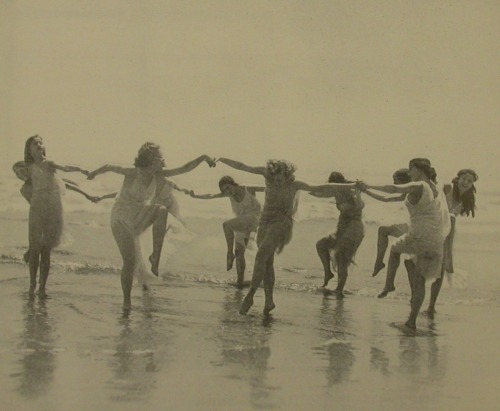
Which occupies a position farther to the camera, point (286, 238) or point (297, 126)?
point (297, 126)

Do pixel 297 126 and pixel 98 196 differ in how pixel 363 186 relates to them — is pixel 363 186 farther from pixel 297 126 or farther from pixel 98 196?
pixel 98 196

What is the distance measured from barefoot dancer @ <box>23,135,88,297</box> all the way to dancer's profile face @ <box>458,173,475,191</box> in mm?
4142

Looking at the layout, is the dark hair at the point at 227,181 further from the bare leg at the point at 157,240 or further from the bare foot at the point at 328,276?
the bare foot at the point at 328,276

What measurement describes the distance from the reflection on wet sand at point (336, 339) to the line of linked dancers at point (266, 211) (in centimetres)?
54

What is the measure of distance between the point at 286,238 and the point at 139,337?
1732 millimetres

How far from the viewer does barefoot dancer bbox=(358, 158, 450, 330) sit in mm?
6195

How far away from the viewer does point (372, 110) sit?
7.16m

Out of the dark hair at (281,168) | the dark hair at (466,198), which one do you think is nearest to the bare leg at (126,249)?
the dark hair at (281,168)

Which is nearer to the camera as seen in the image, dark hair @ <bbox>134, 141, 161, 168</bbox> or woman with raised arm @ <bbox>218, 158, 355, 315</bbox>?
woman with raised arm @ <bbox>218, 158, 355, 315</bbox>

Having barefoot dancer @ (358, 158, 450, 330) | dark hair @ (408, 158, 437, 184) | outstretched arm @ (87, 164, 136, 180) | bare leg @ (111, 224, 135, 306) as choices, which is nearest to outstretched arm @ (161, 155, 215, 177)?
outstretched arm @ (87, 164, 136, 180)

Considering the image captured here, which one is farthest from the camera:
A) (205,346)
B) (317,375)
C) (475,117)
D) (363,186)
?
(475,117)

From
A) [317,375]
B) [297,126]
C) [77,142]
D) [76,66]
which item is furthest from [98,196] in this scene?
[317,375]

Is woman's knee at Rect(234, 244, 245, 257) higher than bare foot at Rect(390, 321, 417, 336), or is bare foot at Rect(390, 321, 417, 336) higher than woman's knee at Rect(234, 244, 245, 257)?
woman's knee at Rect(234, 244, 245, 257)

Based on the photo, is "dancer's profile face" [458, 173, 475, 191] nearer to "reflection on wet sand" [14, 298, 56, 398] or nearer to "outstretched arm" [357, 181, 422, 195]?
"outstretched arm" [357, 181, 422, 195]
